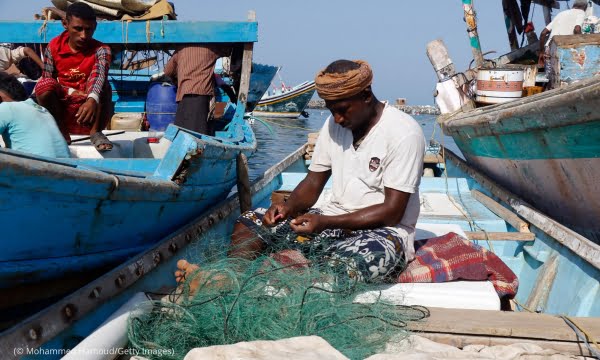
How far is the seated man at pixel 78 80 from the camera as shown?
14.6ft

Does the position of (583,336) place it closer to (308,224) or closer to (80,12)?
(308,224)

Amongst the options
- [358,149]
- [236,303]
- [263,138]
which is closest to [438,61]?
[358,149]

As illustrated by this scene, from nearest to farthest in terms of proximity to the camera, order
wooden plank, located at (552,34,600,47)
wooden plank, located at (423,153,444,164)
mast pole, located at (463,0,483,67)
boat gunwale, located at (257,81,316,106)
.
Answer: wooden plank, located at (552,34,600,47), mast pole, located at (463,0,483,67), wooden plank, located at (423,153,444,164), boat gunwale, located at (257,81,316,106)

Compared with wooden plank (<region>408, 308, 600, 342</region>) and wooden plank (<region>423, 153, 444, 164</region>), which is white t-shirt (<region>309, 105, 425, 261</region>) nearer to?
wooden plank (<region>408, 308, 600, 342</region>)

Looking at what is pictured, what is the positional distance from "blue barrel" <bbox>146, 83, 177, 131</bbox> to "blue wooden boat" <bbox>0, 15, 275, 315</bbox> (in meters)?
1.65

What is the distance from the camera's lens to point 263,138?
22.4 m

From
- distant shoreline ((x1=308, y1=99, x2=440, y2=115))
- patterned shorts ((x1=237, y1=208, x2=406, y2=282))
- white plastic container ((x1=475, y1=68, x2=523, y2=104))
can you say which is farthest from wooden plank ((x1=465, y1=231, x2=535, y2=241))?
distant shoreline ((x1=308, y1=99, x2=440, y2=115))

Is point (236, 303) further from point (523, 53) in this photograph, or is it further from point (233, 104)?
point (523, 53)

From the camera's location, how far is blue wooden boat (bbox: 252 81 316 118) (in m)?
31.6

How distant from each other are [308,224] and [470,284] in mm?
949

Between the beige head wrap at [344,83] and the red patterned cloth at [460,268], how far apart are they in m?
1.03

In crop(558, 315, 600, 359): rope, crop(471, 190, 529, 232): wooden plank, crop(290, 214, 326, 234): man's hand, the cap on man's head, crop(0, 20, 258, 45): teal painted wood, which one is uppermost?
the cap on man's head

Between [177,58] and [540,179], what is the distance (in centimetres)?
387

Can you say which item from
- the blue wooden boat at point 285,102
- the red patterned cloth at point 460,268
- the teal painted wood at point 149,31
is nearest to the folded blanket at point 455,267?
the red patterned cloth at point 460,268
